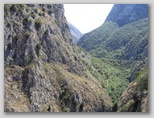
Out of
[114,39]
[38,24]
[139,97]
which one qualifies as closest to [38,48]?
[38,24]

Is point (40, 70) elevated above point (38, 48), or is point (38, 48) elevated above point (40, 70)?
point (38, 48)

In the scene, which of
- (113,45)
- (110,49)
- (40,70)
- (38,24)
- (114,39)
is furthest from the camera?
(114,39)

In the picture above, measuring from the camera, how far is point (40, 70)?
16.5 m

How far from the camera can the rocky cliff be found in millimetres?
14539

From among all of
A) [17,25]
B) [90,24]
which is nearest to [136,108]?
[90,24]

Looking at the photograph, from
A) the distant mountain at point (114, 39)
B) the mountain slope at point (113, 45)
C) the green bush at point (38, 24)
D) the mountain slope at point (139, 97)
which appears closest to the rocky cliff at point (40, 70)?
the green bush at point (38, 24)

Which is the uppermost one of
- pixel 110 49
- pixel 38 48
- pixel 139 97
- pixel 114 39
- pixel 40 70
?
pixel 114 39

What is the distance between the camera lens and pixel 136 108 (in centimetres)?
1196

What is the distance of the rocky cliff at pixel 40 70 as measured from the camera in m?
14.5

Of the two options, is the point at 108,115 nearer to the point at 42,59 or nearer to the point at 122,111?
the point at 122,111

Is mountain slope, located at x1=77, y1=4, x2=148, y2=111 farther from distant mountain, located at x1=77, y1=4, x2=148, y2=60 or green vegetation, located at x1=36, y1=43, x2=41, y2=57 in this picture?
green vegetation, located at x1=36, y1=43, x2=41, y2=57

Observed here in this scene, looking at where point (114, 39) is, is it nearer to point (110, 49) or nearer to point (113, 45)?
point (113, 45)

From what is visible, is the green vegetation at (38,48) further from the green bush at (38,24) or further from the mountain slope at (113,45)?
the mountain slope at (113,45)

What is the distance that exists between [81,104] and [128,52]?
5542 mm
